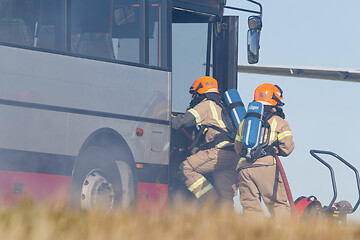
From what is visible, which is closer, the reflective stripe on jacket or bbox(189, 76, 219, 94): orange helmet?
the reflective stripe on jacket

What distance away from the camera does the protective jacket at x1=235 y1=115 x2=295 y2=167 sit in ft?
31.6

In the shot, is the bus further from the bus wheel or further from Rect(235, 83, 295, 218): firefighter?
Rect(235, 83, 295, 218): firefighter

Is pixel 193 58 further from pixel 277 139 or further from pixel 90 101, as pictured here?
pixel 90 101

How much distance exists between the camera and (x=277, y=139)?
9.67 meters

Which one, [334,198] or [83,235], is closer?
[83,235]

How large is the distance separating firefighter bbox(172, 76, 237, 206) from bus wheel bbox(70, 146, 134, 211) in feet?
5.74

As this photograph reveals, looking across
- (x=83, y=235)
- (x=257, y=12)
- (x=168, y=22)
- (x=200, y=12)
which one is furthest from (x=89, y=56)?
(x=83, y=235)

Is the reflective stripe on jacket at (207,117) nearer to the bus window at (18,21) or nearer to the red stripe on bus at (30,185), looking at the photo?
the red stripe on bus at (30,185)

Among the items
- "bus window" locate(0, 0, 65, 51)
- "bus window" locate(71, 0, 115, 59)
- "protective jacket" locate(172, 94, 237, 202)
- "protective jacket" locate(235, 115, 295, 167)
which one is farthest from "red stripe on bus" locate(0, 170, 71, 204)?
"protective jacket" locate(172, 94, 237, 202)

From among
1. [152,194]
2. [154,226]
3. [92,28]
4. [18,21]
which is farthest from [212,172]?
[154,226]

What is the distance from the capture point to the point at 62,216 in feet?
14.7

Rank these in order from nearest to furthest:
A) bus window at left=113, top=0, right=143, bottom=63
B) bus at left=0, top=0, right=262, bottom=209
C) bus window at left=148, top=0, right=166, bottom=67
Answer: bus at left=0, top=0, right=262, bottom=209 → bus window at left=113, top=0, right=143, bottom=63 → bus window at left=148, top=0, right=166, bottom=67

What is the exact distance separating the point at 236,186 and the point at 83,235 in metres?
6.88

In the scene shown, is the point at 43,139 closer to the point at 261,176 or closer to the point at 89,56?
the point at 89,56
